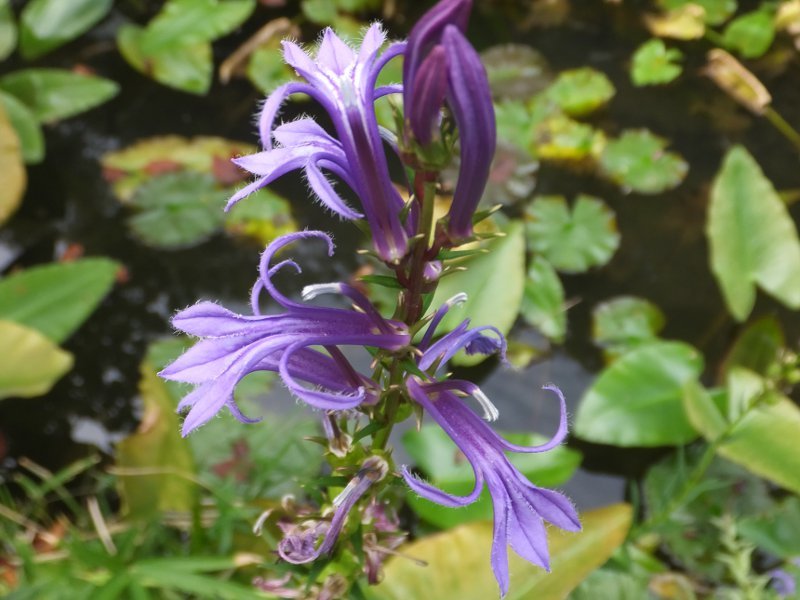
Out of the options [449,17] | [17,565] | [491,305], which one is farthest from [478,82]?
[17,565]

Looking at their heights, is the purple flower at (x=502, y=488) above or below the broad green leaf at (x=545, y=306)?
above

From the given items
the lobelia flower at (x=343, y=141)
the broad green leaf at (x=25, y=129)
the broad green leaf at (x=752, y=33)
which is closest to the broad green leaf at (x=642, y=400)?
the lobelia flower at (x=343, y=141)

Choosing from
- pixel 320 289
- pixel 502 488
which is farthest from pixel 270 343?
pixel 502 488

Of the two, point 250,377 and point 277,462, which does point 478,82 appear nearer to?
point 277,462

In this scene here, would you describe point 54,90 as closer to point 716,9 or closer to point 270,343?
point 270,343

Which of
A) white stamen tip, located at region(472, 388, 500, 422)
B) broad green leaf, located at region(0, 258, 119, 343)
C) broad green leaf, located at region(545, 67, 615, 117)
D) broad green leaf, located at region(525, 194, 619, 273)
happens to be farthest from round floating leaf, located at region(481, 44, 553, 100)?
white stamen tip, located at region(472, 388, 500, 422)

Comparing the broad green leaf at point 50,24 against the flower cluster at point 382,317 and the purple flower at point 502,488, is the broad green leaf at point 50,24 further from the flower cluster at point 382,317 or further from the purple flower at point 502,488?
the purple flower at point 502,488
